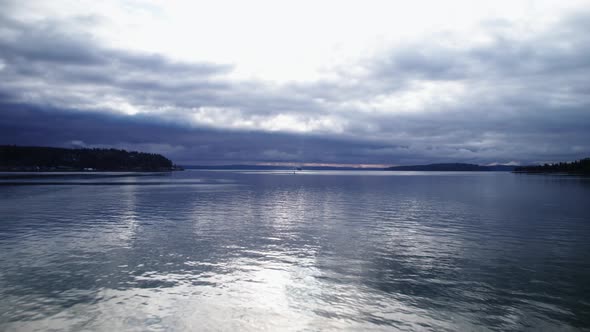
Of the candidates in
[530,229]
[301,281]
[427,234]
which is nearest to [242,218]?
[427,234]

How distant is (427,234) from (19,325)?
35072 millimetres

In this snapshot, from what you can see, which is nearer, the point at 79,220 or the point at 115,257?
the point at 115,257

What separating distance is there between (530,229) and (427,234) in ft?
43.9

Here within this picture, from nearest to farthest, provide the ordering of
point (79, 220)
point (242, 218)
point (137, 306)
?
point (137, 306) → point (79, 220) → point (242, 218)

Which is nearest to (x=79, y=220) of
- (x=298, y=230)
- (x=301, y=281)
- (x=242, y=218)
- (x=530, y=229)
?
(x=242, y=218)

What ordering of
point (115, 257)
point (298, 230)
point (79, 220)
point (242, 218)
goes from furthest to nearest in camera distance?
point (242, 218) → point (79, 220) → point (298, 230) → point (115, 257)

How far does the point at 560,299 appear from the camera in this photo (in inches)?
782

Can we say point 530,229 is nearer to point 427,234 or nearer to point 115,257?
point 427,234

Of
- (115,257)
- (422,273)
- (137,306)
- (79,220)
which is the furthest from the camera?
(79,220)

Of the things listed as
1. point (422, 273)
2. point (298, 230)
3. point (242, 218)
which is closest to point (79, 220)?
point (242, 218)

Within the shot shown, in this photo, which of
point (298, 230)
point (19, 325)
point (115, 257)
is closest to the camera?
point (19, 325)

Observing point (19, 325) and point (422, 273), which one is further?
point (422, 273)

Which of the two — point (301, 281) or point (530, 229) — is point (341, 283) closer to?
point (301, 281)

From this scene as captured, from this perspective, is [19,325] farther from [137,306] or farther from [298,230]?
[298,230]
